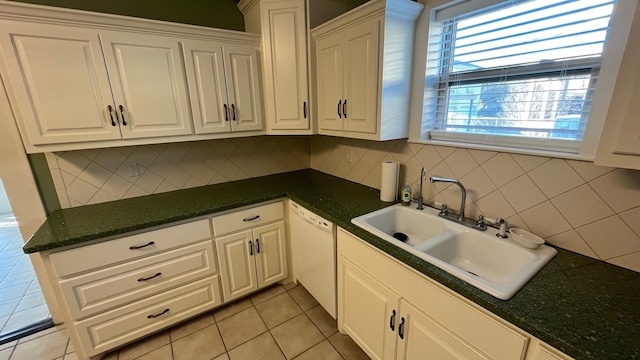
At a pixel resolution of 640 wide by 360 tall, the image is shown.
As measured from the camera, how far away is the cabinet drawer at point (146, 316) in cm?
159

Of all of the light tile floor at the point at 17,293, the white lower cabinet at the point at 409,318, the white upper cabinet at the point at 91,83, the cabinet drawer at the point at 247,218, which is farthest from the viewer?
the light tile floor at the point at 17,293

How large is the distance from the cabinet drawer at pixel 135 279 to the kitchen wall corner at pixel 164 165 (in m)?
0.62

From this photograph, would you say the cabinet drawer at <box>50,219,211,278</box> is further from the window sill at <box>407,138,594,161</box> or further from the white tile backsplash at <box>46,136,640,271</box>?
the window sill at <box>407,138,594,161</box>

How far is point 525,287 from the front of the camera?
3.09ft

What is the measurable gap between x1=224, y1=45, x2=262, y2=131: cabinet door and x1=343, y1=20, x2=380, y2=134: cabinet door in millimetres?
728

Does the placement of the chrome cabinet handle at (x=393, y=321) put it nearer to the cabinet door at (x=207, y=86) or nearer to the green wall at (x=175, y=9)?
the cabinet door at (x=207, y=86)

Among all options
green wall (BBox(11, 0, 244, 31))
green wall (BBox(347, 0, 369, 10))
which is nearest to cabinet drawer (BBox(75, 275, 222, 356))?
green wall (BBox(11, 0, 244, 31))

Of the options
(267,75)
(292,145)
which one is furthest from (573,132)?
(292,145)

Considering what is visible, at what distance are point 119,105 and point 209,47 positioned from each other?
2.24 feet

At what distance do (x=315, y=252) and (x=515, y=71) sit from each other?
1536mm

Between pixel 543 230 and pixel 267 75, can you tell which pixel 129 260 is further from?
pixel 543 230

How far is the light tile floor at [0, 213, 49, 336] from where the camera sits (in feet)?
6.46

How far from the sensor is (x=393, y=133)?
1652mm

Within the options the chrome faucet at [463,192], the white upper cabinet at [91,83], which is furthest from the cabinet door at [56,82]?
the chrome faucet at [463,192]
